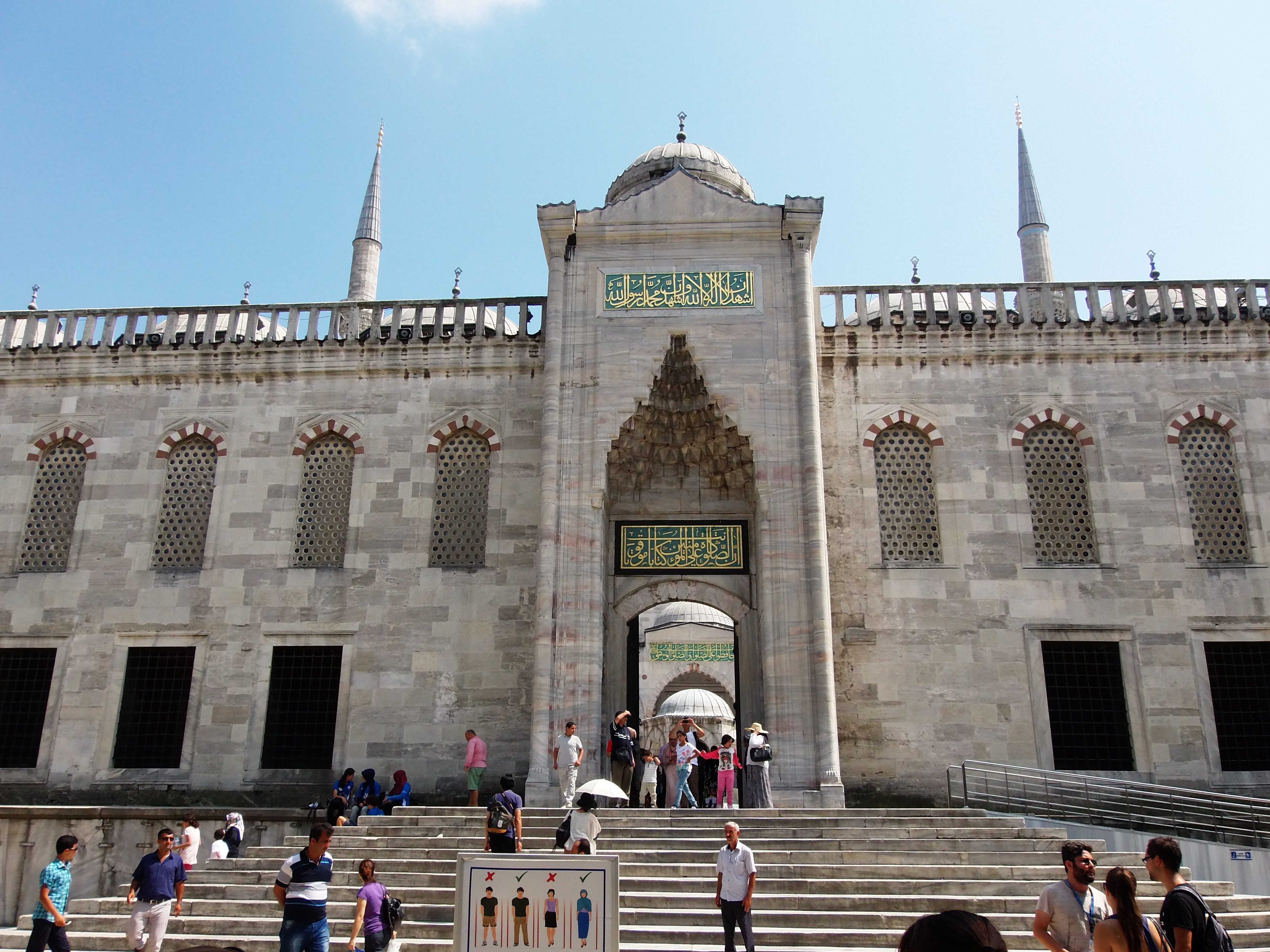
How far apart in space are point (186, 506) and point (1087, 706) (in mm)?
14556

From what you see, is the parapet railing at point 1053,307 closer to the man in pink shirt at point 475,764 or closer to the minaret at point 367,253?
the man in pink shirt at point 475,764

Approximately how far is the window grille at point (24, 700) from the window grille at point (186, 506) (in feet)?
7.59

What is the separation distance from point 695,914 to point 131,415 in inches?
526

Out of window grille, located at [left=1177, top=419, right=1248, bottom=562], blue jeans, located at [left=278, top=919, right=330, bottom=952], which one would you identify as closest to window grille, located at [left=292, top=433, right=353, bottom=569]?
blue jeans, located at [left=278, top=919, right=330, bottom=952]

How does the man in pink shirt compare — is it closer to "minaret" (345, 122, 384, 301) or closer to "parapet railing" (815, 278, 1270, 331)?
"parapet railing" (815, 278, 1270, 331)

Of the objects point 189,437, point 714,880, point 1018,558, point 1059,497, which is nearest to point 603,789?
point 714,880

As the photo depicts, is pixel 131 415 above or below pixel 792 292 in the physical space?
below

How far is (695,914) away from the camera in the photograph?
927cm

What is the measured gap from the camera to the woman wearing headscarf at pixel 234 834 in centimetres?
1324

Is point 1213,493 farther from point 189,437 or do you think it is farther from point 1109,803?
point 189,437

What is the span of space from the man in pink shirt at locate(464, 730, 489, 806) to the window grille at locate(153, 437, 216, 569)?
224 inches

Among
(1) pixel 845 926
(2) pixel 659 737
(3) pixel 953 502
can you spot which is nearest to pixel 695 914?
(1) pixel 845 926

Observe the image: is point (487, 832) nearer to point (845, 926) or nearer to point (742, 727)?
point (845, 926)

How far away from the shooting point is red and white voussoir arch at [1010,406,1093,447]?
644 inches
